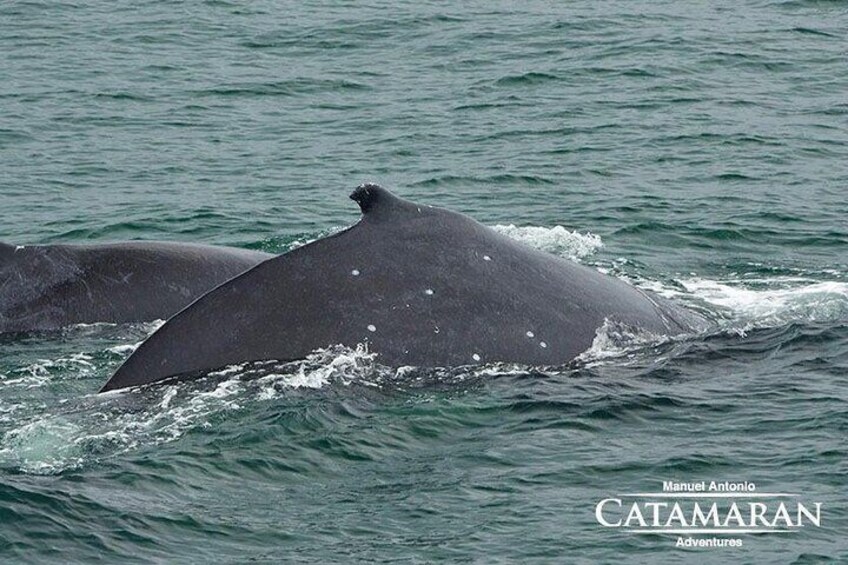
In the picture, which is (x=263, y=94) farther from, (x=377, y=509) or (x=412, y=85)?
(x=377, y=509)

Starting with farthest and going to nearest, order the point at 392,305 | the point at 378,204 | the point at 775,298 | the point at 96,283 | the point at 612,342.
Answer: the point at 775,298 → the point at 96,283 → the point at 612,342 → the point at 378,204 → the point at 392,305

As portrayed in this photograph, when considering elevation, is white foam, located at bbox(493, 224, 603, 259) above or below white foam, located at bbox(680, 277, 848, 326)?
below

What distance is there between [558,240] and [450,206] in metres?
2.85

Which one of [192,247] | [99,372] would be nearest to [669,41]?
[192,247]

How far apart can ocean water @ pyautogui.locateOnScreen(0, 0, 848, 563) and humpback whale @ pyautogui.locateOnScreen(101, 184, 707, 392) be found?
180 mm

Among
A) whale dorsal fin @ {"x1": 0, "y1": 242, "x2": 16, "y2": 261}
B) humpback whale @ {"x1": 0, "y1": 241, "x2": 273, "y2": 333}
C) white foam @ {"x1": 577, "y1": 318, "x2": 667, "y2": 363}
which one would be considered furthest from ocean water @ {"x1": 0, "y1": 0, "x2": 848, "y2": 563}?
whale dorsal fin @ {"x1": 0, "y1": 242, "x2": 16, "y2": 261}

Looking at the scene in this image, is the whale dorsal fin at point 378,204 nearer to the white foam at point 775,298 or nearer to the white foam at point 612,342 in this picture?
the white foam at point 612,342

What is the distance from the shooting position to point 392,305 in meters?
11.8

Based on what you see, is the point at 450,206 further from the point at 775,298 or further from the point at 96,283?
the point at 96,283

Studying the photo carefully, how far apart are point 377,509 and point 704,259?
28.6 ft

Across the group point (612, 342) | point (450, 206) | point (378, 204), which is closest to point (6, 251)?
point (378, 204)

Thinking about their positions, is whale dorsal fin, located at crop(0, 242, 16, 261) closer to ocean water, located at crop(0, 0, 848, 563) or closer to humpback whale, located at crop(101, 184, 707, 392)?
ocean water, located at crop(0, 0, 848, 563)

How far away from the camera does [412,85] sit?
29.2 m

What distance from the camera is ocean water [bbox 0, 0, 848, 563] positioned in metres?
10.2
